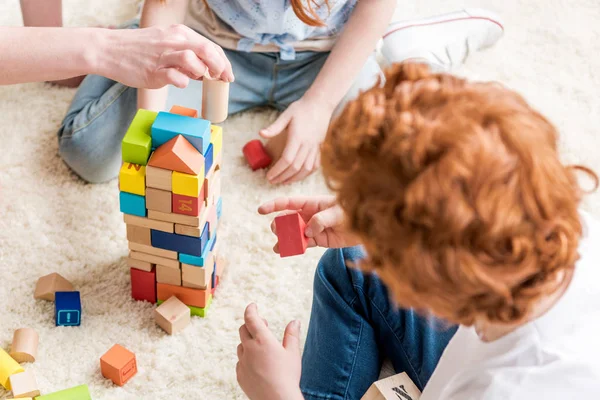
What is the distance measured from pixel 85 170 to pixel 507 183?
0.93 m

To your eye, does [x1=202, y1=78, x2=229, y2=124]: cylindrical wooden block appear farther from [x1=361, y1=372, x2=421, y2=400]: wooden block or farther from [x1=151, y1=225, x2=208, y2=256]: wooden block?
[x1=361, y1=372, x2=421, y2=400]: wooden block

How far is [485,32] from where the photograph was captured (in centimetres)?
158

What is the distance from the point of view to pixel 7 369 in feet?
3.22

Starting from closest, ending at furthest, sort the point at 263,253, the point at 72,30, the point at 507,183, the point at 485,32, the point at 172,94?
the point at 507,183 → the point at 72,30 → the point at 263,253 → the point at 172,94 → the point at 485,32

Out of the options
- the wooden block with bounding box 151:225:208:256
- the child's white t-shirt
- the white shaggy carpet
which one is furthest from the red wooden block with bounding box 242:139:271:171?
the child's white t-shirt

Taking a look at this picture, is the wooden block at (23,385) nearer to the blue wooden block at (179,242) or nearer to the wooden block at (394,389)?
the blue wooden block at (179,242)

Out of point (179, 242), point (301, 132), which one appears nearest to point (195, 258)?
point (179, 242)

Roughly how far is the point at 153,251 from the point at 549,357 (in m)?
0.61

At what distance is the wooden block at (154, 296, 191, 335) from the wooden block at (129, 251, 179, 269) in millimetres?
68

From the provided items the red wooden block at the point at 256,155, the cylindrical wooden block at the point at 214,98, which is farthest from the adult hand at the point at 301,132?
the cylindrical wooden block at the point at 214,98

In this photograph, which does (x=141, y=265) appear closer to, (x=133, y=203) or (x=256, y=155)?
(x=133, y=203)

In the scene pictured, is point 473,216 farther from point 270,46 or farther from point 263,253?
point 270,46

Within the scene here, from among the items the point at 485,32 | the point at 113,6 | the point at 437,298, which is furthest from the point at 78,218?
the point at 485,32

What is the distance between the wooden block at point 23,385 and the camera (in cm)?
96
